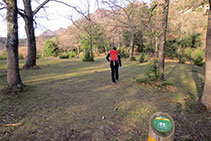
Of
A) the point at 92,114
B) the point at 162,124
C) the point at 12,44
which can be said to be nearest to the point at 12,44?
the point at 12,44

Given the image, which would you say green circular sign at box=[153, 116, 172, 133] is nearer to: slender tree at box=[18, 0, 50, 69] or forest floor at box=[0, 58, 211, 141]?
forest floor at box=[0, 58, 211, 141]

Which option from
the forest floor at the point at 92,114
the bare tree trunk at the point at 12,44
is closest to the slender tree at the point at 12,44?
the bare tree trunk at the point at 12,44

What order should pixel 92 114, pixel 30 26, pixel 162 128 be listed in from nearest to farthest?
pixel 162 128, pixel 92 114, pixel 30 26

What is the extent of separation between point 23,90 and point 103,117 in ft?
11.3

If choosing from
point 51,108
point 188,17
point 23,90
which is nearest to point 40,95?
point 23,90

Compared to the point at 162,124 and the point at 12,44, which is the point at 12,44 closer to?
the point at 12,44

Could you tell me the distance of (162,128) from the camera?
4.80 feet

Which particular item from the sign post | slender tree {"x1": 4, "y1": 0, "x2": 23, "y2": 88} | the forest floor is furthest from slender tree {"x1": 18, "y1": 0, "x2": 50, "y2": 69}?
the sign post

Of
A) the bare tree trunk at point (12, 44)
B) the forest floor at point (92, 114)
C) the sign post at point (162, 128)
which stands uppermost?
the bare tree trunk at point (12, 44)

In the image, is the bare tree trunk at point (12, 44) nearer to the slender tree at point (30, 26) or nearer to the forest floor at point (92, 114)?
the forest floor at point (92, 114)

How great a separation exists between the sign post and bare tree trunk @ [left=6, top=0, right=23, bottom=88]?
514cm

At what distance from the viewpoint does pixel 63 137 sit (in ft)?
9.08

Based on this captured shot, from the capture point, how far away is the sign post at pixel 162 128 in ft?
4.70

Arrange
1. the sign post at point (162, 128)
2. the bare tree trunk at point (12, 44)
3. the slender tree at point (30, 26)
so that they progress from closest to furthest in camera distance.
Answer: the sign post at point (162, 128) → the bare tree trunk at point (12, 44) → the slender tree at point (30, 26)
